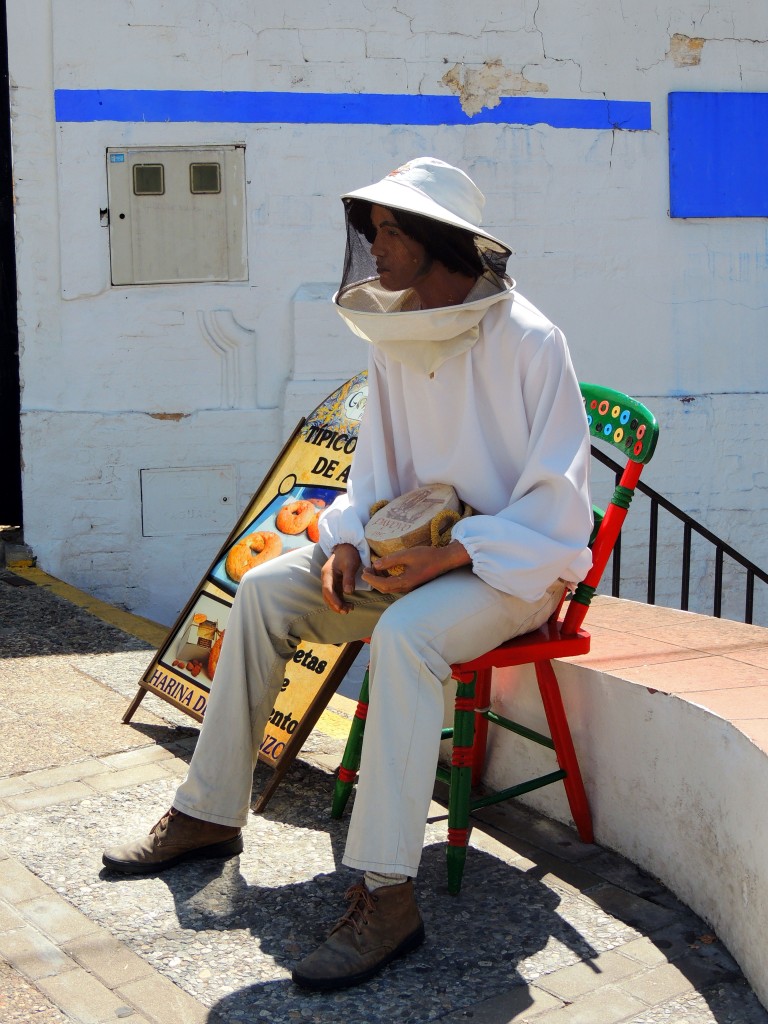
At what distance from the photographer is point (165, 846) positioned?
10.2ft

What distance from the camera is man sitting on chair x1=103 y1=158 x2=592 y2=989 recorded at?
2.73 meters

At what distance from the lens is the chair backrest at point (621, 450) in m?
→ 3.20

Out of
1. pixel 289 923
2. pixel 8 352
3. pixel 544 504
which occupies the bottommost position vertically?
pixel 289 923

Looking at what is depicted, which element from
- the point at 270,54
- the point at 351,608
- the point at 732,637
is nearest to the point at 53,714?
the point at 351,608

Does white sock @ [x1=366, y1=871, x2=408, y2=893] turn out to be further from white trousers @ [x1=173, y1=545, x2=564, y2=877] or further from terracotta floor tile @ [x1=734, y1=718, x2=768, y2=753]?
terracotta floor tile @ [x1=734, y1=718, x2=768, y2=753]

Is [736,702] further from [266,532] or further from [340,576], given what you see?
[266,532]

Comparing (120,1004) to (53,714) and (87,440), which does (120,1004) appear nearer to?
(53,714)

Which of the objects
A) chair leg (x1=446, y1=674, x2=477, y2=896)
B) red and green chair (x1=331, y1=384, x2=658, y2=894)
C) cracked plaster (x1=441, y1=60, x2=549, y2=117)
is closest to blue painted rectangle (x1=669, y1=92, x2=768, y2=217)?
cracked plaster (x1=441, y1=60, x2=549, y2=117)

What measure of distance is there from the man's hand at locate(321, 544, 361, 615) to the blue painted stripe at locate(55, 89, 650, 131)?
Result: 158 inches

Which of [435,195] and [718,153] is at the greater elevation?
[718,153]

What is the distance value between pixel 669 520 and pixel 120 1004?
530 cm

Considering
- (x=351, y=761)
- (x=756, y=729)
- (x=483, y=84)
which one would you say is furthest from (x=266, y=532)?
(x=483, y=84)

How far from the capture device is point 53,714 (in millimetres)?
4223

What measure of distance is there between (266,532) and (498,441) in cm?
119
